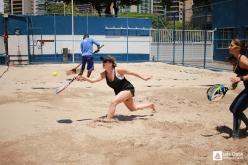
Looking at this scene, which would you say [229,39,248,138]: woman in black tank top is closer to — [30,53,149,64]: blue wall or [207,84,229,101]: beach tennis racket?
[207,84,229,101]: beach tennis racket

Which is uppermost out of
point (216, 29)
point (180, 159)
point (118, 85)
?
point (216, 29)

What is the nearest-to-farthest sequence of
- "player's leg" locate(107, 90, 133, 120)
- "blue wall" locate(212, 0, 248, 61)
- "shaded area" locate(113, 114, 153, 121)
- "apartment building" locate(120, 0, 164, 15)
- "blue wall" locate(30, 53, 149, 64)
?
"player's leg" locate(107, 90, 133, 120) < "shaded area" locate(113, 114, 153, 121) < "blue wall" locate(212, 0, 248, 61) < "blue wall" locate(30, 53, 149, 64) < "apartment building" locate(120, 0, 164, 15)

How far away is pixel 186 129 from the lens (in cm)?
706

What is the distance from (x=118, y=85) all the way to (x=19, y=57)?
18773 millimetres

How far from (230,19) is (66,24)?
10945 mm

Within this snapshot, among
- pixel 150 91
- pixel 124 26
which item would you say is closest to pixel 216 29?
pixel 124 26

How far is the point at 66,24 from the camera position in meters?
27.4

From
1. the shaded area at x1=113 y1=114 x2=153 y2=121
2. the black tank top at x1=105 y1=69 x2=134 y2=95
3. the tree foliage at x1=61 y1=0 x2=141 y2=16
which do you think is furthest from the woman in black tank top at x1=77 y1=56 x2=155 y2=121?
the tree foliage at x1=61 y1=0 x2=141 y2=16

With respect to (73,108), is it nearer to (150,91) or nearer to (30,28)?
(150,91)

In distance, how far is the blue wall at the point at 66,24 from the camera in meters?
25.8

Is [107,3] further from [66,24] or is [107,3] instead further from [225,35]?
[225,35]

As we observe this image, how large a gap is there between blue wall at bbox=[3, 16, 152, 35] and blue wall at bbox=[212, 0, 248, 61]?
5111 mm

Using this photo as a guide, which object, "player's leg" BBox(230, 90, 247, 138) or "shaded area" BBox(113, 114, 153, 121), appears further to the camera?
"shaded area" BBox(113, 114, 153, 121)

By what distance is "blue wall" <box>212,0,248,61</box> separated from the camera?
23.8m
